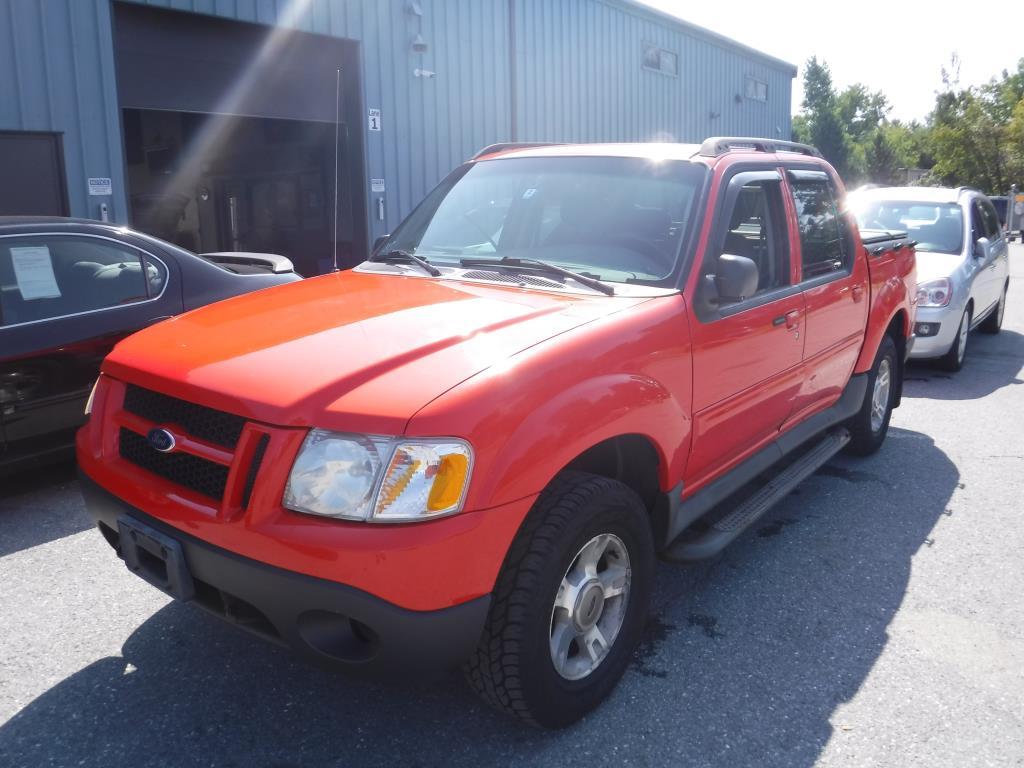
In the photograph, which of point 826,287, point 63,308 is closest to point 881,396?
point 826,287

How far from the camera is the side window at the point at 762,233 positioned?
364cm

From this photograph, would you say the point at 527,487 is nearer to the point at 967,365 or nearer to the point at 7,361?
the point at 7,361

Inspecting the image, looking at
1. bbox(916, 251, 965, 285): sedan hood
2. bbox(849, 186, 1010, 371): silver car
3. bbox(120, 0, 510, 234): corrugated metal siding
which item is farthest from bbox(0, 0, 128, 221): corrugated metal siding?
bbox(916, 251, 965, 285): sedan hood

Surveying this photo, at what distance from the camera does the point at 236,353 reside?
8.66 feet

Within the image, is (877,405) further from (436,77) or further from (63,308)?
(436,77)

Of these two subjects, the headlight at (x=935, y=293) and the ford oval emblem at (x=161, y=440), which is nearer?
the ford oval emblem at (x=161, y=440)

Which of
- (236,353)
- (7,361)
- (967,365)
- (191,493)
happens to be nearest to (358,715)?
(191,493)

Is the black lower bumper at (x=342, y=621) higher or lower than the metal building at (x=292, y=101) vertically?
lower

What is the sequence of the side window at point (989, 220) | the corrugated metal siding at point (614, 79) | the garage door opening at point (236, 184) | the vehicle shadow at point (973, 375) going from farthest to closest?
the corrugated metal siding at point (614, 79) < the garage door opening at point (236, 184) < the side window at point (989, 220) < the vehicle shadow at point (973, 375)

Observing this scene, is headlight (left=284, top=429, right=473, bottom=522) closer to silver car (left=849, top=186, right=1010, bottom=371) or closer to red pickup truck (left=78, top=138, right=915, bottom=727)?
red pickup truck (left=78, top=138, right=915, bottom=727)

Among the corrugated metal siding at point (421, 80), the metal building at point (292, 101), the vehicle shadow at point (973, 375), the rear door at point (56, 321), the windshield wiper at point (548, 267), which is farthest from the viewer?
the corrugated metal siding at point (421, 80)

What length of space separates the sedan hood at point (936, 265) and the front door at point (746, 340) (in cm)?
464

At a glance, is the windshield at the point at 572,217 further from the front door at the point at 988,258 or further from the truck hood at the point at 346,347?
the front door at the point at 988,258

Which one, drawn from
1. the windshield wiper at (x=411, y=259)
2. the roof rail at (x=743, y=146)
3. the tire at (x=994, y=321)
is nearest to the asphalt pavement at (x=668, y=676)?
the windshield wiper at (x=411, y=259)
